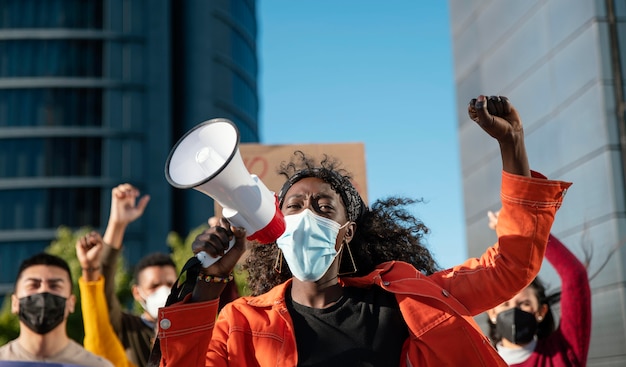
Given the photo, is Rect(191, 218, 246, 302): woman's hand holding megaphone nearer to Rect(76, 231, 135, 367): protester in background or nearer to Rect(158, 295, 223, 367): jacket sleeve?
Rect(158, 295, 223, 367): jacket sleeve

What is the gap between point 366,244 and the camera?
338 centimetres

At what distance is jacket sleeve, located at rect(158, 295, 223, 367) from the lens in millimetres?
2551

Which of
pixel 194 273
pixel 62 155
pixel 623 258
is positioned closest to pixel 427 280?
pixel 194 273

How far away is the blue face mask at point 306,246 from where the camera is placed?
9.71ft

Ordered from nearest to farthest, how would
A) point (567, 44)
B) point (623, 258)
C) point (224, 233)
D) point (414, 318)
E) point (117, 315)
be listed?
1. point (224, 233)
2. point (414, 318)
3. point (117, 315)
4. point (623, 258)
5. point (567, 44)

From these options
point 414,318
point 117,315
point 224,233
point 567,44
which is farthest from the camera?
point 567,44

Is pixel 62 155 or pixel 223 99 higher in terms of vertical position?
pixel 223 99

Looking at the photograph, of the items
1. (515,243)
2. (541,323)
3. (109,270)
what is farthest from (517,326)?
(109,270)

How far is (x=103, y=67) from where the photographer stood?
1679 inches

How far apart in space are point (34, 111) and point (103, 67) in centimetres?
367

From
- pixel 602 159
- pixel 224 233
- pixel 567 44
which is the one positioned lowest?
pixel 224 233

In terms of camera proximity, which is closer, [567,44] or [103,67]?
[567,44]

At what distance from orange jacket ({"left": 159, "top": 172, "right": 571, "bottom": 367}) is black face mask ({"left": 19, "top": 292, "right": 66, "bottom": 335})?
180cm

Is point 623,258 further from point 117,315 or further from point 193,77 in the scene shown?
point 193,77
